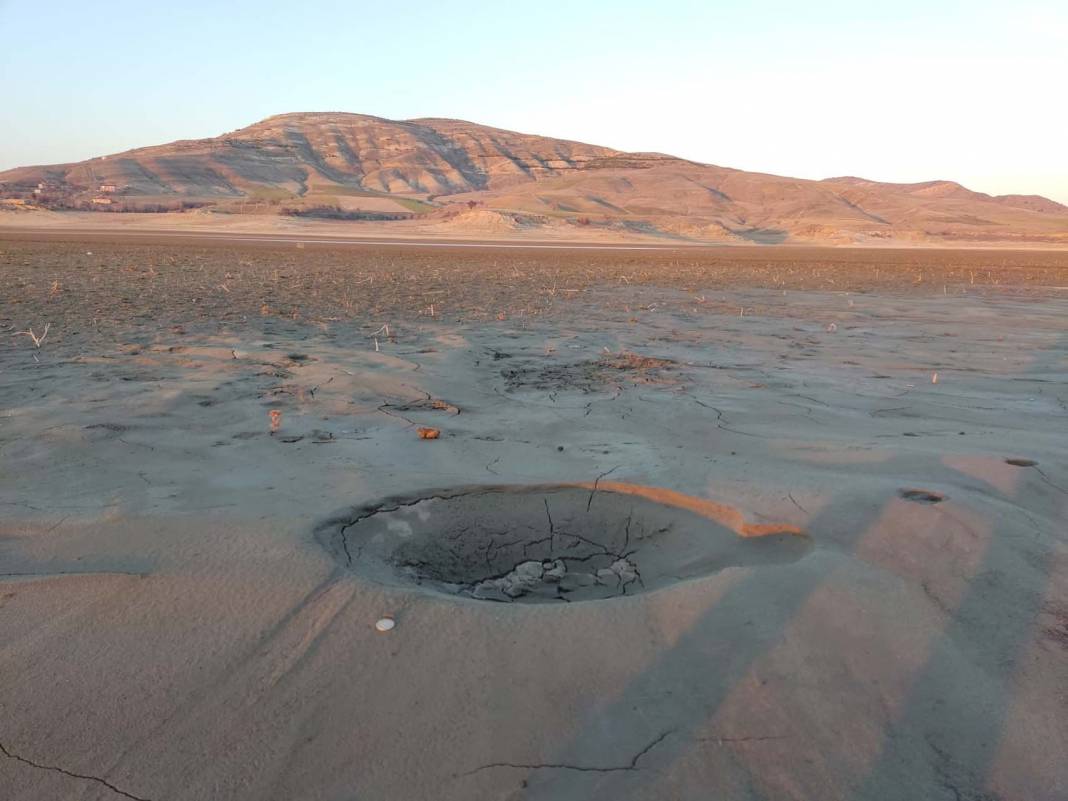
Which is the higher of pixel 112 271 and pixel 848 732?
pixel 848 732

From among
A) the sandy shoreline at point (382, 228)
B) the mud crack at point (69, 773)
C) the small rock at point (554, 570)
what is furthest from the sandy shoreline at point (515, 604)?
the sandy shoreline at point (382, 228)

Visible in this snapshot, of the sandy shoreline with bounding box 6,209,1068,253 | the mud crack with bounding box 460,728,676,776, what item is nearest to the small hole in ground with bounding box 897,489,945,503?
the mud crack with bounding box 460,728,676,776

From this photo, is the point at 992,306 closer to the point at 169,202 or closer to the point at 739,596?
the point at 739,596

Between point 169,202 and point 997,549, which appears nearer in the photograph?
point 997,549

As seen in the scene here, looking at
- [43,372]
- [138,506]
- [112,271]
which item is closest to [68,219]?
[112,271]

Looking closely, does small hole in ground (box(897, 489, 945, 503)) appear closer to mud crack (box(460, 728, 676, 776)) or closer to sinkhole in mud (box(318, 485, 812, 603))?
sinkhole in mud (box(318, 485, 812, 603))

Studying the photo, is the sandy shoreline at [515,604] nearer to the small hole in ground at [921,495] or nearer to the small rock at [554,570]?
the small hole in ground at [921,495]
